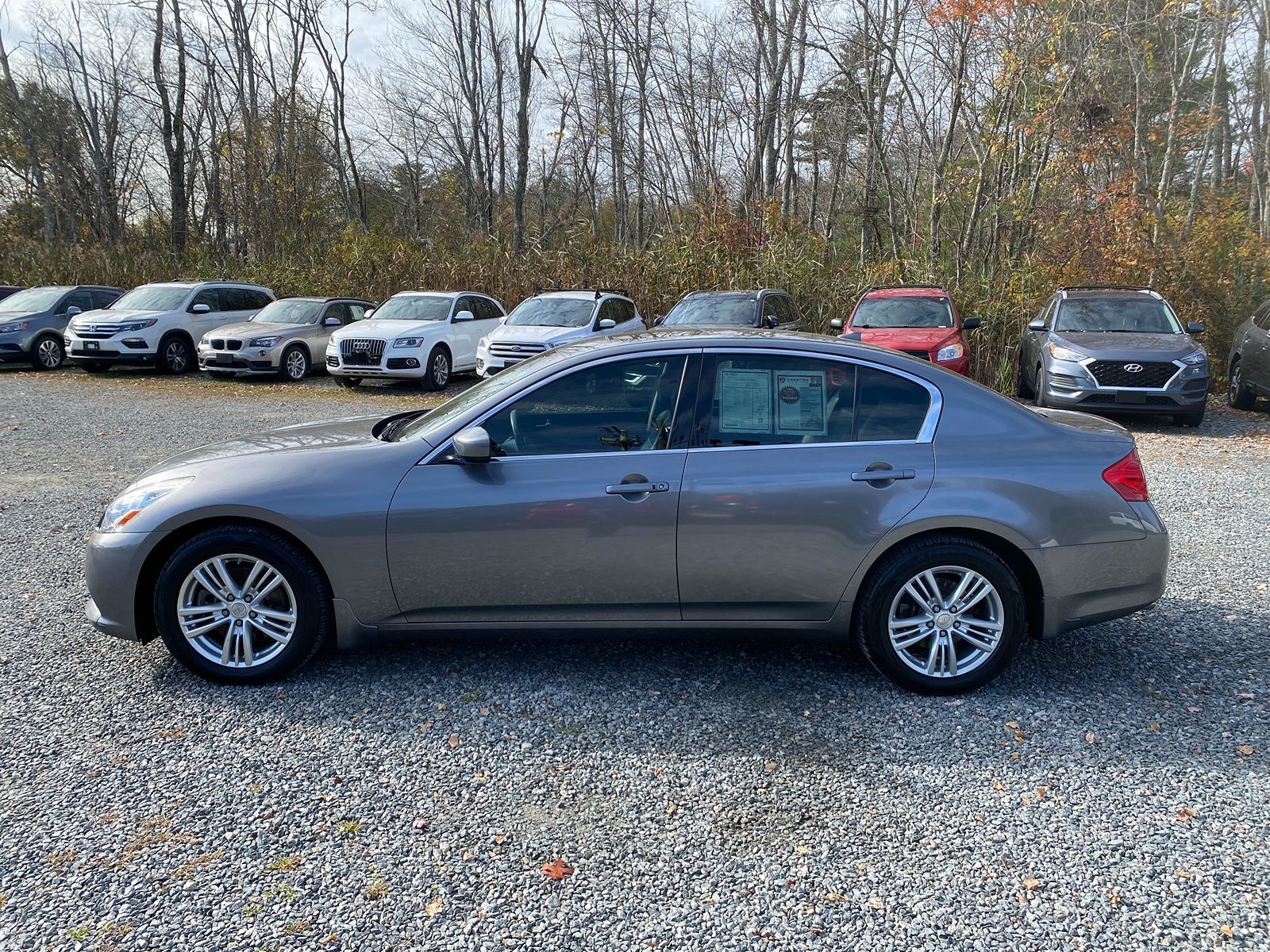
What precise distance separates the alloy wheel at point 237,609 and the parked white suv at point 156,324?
15929mm

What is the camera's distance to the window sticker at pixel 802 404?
4066mm

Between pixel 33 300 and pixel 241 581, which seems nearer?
pixel 241 581

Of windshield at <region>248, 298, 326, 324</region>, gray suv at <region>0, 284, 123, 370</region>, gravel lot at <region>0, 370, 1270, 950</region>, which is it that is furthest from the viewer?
gray suv at <region>0, 284, 123, 370</region>

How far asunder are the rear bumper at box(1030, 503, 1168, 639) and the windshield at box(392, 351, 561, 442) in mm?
2444

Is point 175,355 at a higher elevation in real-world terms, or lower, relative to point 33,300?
lower

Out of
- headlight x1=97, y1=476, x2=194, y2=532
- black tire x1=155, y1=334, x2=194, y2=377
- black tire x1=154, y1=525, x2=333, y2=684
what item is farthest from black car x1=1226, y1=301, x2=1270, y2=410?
black tire x1=155, y1=334, x2=194, y2=377

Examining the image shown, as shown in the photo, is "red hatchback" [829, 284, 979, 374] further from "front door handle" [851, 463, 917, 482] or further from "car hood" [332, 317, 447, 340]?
"front door handle" [851, 463, 917, 482]

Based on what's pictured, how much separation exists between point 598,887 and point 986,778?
5.21 feet

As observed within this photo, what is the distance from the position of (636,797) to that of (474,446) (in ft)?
5.19

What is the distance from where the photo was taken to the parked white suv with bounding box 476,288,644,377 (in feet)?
48.5

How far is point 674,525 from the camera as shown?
390 cm

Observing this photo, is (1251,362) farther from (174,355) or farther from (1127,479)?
(174,355)

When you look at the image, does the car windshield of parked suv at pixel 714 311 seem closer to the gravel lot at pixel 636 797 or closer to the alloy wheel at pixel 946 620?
the gravel lot at pixel 636 797

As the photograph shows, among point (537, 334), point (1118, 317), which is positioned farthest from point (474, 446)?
point (1118, 317)
